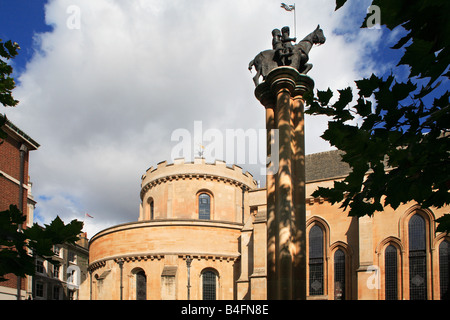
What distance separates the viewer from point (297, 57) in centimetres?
1260

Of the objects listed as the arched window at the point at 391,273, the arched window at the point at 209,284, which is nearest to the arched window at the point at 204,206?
the arched window at the point at 209,284

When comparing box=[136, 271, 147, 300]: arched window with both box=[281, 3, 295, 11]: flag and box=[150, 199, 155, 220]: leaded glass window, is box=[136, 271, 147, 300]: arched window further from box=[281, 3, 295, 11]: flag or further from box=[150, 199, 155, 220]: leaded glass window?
box=[281, 3, 295, 11]: flag

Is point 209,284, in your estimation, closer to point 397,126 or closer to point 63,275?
point 63,275

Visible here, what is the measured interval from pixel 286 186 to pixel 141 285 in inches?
878

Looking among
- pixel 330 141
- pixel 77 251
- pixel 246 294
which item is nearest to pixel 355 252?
pixel 246 294

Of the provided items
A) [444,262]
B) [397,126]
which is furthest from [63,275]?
[397,126]

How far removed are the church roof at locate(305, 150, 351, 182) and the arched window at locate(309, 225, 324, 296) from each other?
4.67 metres

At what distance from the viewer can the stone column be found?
11.1m

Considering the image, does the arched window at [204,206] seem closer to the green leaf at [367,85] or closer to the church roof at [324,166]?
the church roof at [324,166]

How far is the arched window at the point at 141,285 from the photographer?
101 feet

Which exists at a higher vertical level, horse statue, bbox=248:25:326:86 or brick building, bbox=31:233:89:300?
horse statue, bbox=248:25:326:86

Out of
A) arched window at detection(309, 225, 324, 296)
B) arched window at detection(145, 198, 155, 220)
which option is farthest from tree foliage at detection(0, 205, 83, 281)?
arched window at detection(145, 198, 155, 220)

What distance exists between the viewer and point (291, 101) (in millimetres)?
12641
